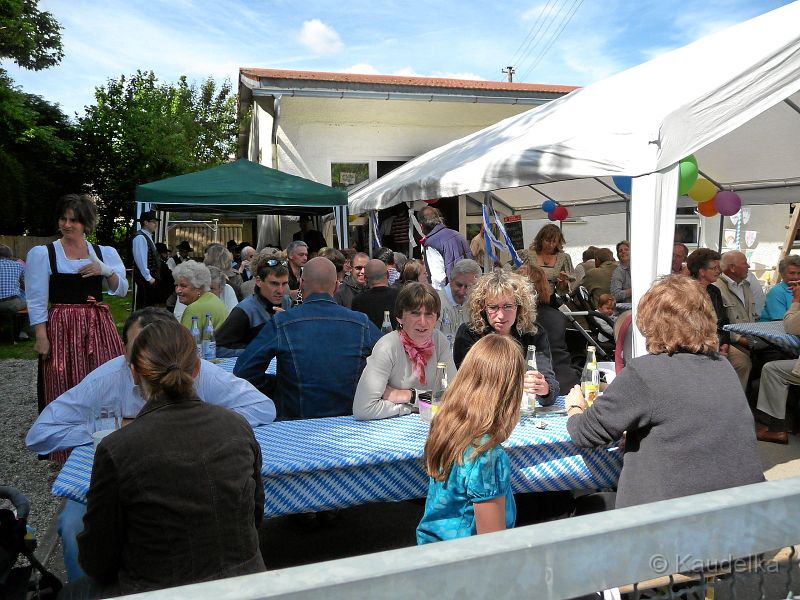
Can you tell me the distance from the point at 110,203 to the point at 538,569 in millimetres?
27509

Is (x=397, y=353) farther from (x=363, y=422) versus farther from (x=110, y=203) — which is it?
(x=110, y=203)

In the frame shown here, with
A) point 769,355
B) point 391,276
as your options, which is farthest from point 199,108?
point 769,355

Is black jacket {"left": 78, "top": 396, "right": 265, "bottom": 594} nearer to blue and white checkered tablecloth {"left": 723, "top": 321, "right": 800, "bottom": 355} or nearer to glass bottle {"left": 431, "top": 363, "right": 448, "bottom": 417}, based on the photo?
glass bottle {"left": 431, "top": 363, "right": 448, "bottom": 417}

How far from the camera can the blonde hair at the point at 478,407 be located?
78.7 inches

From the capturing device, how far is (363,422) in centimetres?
297

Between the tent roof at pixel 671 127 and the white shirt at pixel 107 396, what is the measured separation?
2631 millimetres

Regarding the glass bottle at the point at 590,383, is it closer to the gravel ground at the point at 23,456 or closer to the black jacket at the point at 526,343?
the black jacket at the point at 526,343

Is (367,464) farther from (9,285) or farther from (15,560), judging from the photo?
(9,285)

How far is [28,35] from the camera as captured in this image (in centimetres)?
1839

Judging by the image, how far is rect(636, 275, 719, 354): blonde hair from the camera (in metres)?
2.37

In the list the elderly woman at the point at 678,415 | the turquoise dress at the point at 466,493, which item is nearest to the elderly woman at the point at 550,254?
the elderly woman at the point at 678,415

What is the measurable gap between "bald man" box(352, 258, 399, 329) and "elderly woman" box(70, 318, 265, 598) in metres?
3.28

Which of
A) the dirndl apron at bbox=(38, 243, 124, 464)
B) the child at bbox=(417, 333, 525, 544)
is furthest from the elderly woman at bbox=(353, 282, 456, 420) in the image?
the dirndl apron at bbox=(38, 243, 124, 464)

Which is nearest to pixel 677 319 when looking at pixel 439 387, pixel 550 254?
pixel 439 387
